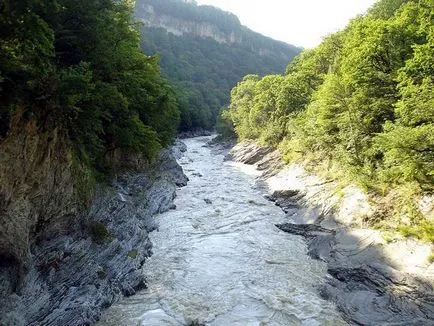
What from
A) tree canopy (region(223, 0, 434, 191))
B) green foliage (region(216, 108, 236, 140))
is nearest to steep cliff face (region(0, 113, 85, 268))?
tree canopy (region(223, 0, 434, 191))

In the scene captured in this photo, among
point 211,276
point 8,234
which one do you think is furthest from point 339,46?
point 8,234

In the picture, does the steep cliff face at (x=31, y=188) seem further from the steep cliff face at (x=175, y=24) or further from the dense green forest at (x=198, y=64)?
the steep cliff face at (x=175, y=24)

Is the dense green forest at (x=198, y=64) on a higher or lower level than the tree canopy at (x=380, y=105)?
lower

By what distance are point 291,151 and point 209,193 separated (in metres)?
13.2

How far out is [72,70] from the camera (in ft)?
40.5

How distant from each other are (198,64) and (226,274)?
146 meters

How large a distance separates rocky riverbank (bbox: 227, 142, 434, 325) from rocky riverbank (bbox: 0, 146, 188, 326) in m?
9.08

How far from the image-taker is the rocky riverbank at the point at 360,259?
48.2 feet

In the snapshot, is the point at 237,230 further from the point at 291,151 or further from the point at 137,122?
the point at 291,151

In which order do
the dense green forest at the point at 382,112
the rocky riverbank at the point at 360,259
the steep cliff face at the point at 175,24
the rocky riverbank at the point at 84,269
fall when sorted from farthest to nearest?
the steep cliff face at the point at 175,24
the dense green forest at the point at 382,112
the rocky riverbank at the point at 360,259
the rocky riverbank at the point at 84,269

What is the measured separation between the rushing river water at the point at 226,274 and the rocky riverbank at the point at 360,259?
2.76 ft

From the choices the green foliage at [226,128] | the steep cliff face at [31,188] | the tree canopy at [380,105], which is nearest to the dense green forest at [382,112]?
the tree canopy at [380,105]

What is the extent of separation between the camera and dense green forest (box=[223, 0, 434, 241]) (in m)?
18.9

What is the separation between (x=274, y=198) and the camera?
32.3 meters
